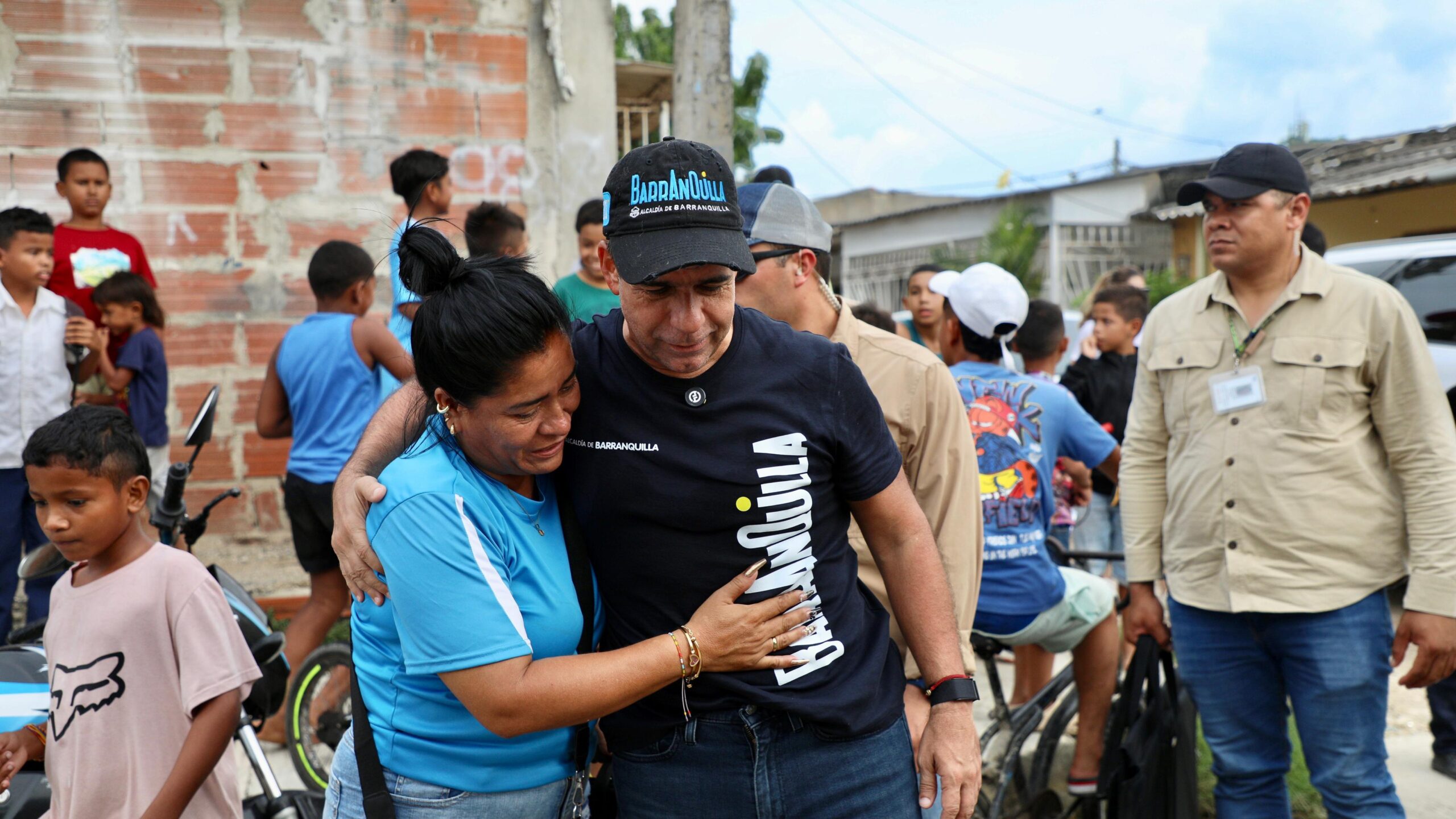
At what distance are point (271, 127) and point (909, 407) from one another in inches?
183

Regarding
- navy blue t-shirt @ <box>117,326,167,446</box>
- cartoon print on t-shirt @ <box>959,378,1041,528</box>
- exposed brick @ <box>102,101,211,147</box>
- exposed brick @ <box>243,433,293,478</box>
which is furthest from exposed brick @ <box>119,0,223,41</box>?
cartoon print on t-shirt @ <box>959,378,1041,528</box>

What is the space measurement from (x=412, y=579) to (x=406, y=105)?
4.86m

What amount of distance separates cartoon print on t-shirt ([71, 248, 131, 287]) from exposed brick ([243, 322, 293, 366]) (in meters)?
0.77

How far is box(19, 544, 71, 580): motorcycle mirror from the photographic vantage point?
2842mm

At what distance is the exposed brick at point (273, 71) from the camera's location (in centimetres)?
565

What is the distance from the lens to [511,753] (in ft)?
5.97

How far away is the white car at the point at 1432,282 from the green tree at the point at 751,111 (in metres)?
15.1

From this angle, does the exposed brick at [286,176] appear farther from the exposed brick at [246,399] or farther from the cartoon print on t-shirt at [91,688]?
the cartoon print on t-shirt at [91,688]

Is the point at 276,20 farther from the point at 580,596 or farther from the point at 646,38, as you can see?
the point at 646,38

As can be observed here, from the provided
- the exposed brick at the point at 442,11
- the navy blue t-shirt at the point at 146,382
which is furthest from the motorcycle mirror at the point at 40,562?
the exposed brick at the point at 442,11

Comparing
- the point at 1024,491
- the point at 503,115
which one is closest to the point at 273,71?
the point at 503,115

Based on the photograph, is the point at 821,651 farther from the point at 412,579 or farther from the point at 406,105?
the point at 406,105

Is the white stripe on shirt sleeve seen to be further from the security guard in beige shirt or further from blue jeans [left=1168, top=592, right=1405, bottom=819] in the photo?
blue jeans [left=1168, top=592, right=1405, bottom=819]

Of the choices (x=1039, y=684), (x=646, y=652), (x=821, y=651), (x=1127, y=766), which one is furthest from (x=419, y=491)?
(x=1039, y=684)
